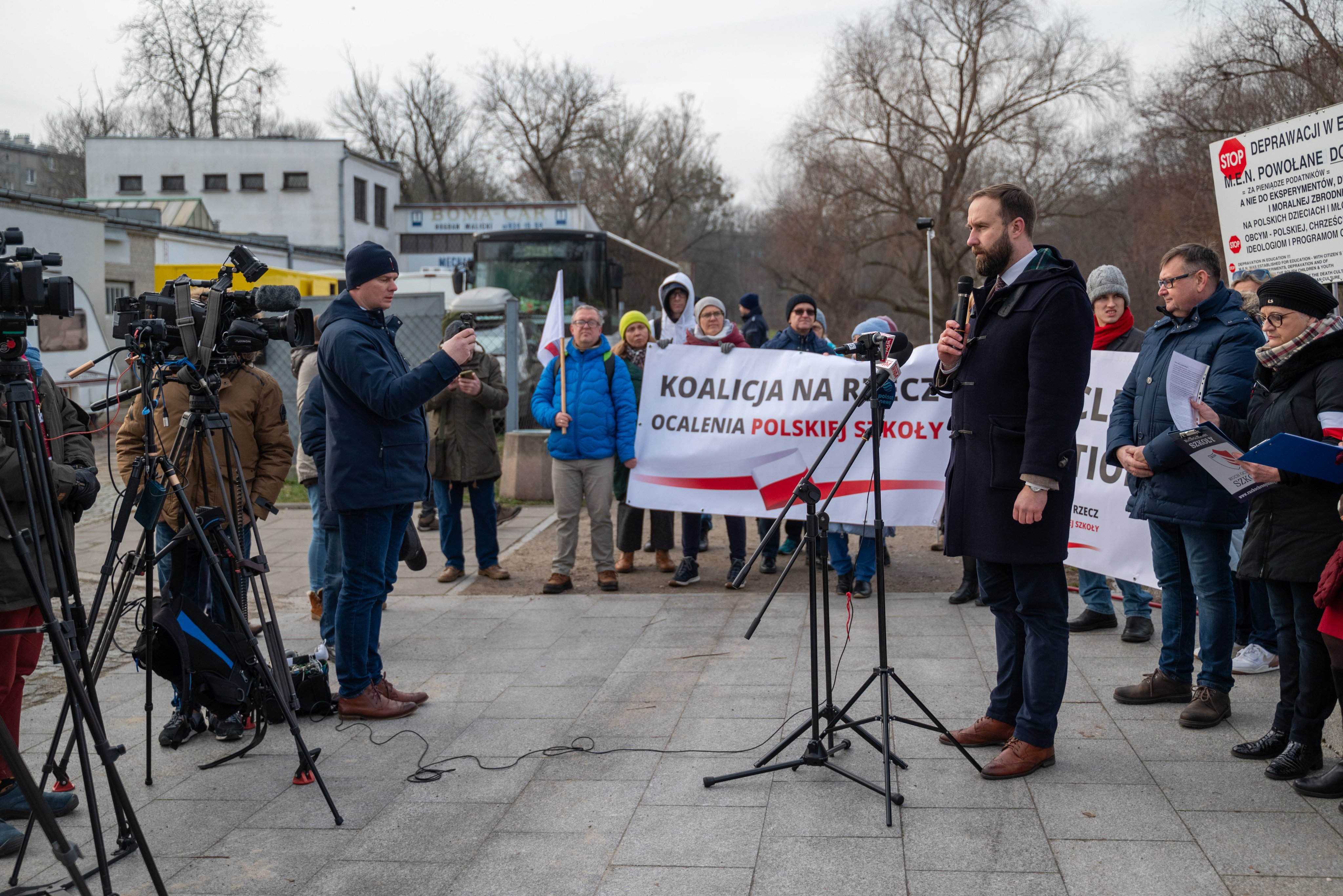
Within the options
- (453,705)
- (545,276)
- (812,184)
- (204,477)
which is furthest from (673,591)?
(812,184)

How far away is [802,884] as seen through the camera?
3518 mm

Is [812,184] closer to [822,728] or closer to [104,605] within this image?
[104,605]

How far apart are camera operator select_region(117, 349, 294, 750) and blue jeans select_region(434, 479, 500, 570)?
2768 millimetres

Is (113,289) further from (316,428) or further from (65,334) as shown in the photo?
(316,428)

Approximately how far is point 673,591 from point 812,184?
2683 cm

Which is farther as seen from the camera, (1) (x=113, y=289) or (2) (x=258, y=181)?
(2) (x=258, y=181)

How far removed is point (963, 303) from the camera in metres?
4.45

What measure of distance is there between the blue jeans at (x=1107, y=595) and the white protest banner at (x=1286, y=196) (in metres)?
2.43

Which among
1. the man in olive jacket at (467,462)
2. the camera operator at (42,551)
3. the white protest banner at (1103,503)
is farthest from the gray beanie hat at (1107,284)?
the camera operator at (42,551)

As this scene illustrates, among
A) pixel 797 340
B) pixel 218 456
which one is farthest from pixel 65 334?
pixel 218 456

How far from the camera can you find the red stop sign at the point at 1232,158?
785 cm

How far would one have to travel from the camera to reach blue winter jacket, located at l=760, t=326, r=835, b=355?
8562mm

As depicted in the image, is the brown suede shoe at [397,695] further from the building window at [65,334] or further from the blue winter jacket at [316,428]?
the building window at [65,334]

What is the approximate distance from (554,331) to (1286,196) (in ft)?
17.8
